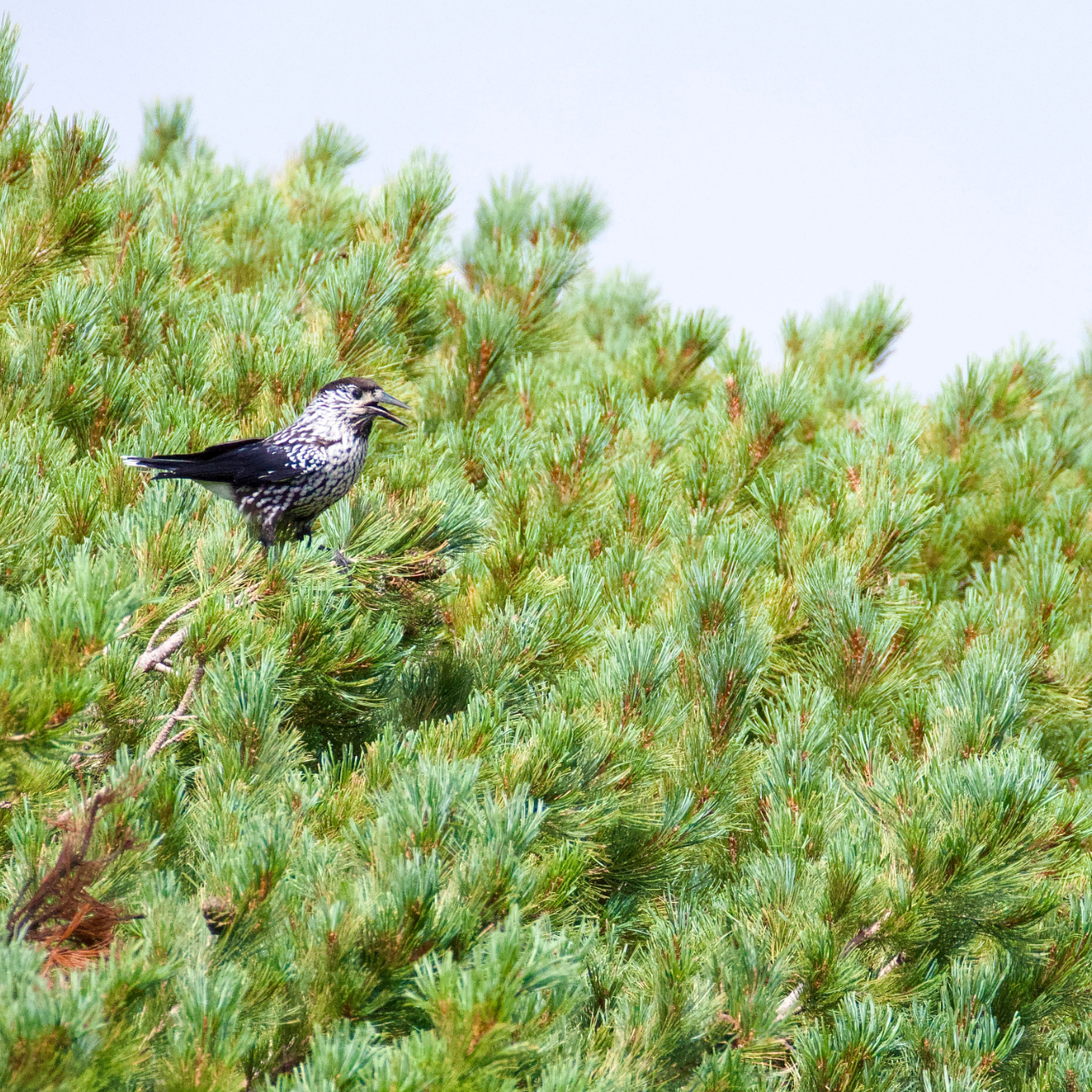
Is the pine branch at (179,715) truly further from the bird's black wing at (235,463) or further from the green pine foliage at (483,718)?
the bird's black wing at (235,463)

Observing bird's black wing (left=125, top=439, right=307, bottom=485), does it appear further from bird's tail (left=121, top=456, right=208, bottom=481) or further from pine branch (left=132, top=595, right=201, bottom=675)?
pine branch (left=132, top=595, right=201, bottom=675)

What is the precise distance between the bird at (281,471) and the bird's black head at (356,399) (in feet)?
0.27

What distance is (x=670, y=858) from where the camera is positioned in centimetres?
243

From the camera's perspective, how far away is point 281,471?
240 cm

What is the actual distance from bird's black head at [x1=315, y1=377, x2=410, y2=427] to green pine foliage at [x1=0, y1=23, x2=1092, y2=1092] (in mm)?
162

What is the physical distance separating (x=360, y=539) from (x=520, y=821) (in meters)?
0.90

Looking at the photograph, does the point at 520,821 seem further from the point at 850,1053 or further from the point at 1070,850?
the point at 1070,850

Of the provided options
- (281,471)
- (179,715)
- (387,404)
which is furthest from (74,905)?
(387,404)

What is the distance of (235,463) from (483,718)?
822mm

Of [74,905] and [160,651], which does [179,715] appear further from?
[74,905]

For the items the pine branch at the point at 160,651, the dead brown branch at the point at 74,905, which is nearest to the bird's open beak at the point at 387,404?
the pine branch at the point at 160,651

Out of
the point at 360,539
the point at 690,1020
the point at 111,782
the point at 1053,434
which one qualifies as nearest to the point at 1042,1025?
the point at 690,1020

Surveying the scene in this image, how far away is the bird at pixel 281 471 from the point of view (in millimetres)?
2404

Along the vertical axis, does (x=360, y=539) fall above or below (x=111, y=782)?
above
